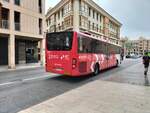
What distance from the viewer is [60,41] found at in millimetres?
10688

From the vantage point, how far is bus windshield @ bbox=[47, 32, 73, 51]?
10.3 metres

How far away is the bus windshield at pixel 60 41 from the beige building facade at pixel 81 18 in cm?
2666

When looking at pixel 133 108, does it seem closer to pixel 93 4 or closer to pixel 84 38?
pixel 84 38

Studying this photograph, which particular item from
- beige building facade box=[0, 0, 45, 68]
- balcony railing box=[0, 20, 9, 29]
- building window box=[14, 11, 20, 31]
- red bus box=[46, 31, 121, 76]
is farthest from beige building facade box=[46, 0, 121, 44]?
red bus box=[46, 31, 121, 76]

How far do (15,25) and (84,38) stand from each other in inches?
558

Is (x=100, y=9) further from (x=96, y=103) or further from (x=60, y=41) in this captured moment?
(x=96, y=103)

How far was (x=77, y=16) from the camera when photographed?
128ft

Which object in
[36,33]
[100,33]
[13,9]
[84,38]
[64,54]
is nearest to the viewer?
[64,54]

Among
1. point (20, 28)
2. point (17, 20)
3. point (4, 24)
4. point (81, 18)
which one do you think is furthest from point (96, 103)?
point (81, 18)

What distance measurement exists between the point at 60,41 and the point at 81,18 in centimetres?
3045

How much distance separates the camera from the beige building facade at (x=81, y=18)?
129 ft

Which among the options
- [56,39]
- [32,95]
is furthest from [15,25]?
[32,95]

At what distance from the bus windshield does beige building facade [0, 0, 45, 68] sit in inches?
415

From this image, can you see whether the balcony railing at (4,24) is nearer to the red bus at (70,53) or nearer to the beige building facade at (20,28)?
the beige building facade at (20,28)
